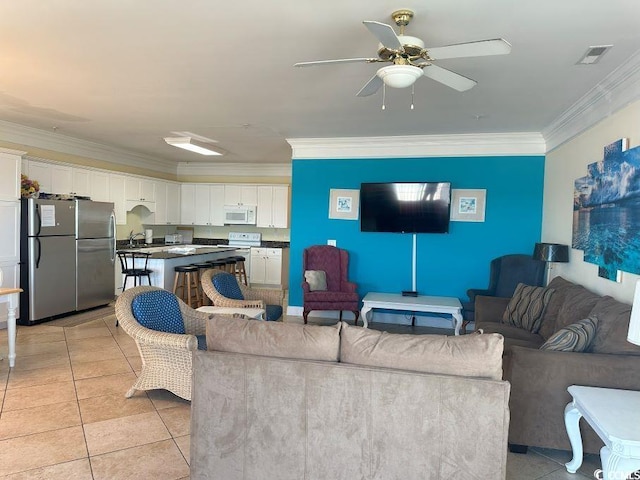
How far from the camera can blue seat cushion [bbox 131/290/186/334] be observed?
11.0ft

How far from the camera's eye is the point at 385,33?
2.07 meters

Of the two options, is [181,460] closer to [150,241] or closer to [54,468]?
[54,468]

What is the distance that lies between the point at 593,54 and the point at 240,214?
7.09 m

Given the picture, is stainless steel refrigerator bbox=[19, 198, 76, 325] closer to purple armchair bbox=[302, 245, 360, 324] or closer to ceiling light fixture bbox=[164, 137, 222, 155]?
ceiling light fixture bbox=[164, 137, 222, 155]

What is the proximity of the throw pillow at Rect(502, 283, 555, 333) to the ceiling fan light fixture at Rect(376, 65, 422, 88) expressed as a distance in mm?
2556

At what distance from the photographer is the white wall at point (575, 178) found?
3.22 meters

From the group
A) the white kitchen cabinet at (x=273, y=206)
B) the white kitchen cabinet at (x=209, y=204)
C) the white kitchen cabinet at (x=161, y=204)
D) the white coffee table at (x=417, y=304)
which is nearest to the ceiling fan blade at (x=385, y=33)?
the white coffee table at (x=417, y=304)

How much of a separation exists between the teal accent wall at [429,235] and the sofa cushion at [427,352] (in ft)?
13.2

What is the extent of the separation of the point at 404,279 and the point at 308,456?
424cm

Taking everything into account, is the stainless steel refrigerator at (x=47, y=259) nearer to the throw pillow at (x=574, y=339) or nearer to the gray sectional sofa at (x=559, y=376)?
the gray sectional sofa at (x=559, y=376)

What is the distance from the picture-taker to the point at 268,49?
296 centimetres

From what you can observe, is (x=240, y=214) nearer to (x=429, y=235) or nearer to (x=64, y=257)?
(x=64, y=257)

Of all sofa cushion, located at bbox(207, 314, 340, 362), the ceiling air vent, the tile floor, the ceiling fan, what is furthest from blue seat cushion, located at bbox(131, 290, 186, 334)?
the ceiling air vent

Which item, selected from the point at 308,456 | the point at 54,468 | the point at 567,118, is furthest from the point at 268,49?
the point at 567,118
